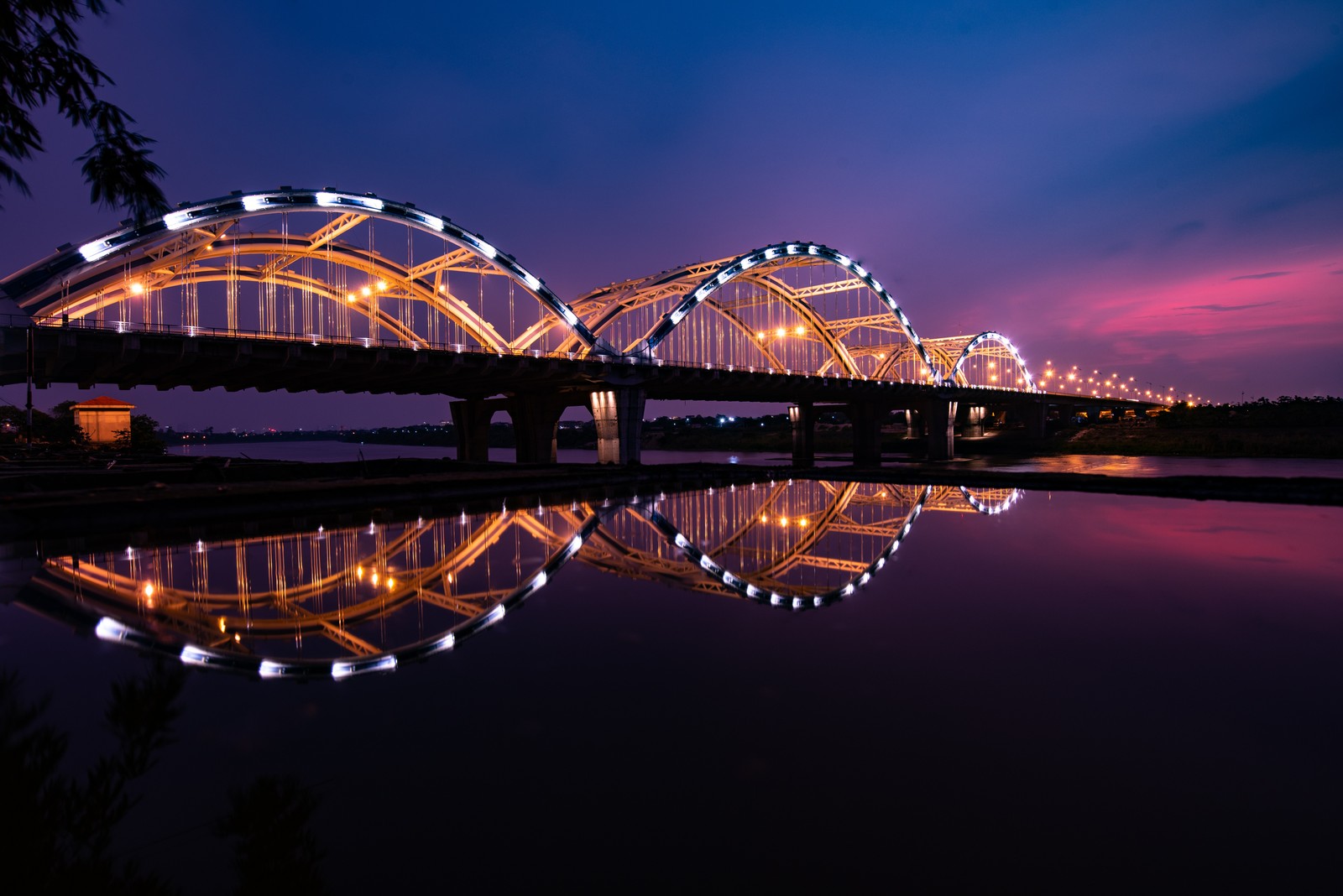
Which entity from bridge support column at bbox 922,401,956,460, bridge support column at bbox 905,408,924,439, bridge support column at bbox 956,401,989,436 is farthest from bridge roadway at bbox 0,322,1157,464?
bridge support column at bbox 956,401,989,436

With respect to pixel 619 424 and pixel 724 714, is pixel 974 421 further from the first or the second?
pixel 724 714

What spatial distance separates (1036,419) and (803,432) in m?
69.9

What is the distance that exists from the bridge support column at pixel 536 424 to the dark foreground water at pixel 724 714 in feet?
134

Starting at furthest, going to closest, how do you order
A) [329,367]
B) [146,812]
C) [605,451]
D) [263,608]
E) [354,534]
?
[605,451], [329,367], [354,534], [263,608], [146,812]

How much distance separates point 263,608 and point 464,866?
25.5ft

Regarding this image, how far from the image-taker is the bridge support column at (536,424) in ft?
180

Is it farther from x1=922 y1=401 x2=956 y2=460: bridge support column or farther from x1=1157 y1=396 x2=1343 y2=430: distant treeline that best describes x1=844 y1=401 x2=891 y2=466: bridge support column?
x1=1157 y1=396 x2=1343 y2=430: distant treeline

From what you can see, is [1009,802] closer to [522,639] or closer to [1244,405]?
[522,639]

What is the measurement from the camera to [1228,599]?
11.3m

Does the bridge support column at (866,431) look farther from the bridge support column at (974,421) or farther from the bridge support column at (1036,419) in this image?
the bridge support column at (1036,419)

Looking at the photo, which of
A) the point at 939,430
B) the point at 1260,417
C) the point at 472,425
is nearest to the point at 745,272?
the point at 472,425

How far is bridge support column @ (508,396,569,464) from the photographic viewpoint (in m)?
54.8

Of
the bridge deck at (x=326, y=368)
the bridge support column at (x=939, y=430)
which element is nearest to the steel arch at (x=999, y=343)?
the bridge support column at (x=939, y=430)

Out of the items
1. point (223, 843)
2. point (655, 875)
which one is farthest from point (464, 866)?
point (223, 843)
